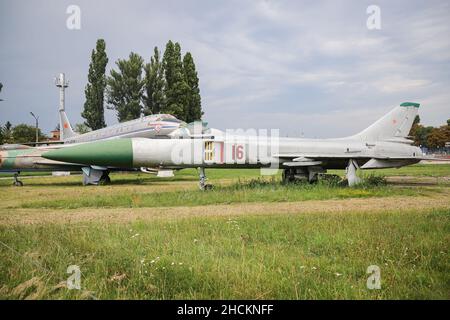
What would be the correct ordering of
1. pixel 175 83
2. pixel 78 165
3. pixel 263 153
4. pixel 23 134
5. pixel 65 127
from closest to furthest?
1. pixel 263 153
2. pixel 78 165
3. pixel 65 127
4. pixel 175 83
5. pixel 23 134

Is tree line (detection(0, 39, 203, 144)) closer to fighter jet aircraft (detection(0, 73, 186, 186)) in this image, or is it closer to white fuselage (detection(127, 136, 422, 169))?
fighter jet aircraft (detection(0, 73, 186, 186))

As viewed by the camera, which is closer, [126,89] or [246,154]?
[246,154]

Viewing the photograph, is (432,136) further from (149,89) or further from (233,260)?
(233,260)

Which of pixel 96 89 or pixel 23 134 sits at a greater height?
pixel 96 89

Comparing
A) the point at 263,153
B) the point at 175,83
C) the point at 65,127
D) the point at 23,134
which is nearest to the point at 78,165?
the point at 65,127

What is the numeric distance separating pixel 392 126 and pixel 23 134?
6966 cm

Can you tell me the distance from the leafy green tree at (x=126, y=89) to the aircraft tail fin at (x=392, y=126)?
94.7 ft

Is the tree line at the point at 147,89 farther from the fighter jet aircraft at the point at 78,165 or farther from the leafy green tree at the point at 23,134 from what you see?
the leafy green tree at the point at 23,134

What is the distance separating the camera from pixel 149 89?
128 feet

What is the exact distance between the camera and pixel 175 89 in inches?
1425

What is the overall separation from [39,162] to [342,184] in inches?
665

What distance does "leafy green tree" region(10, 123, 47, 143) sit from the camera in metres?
60.6

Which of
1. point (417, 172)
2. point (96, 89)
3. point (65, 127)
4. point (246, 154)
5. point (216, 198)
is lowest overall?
point (216, 198)
